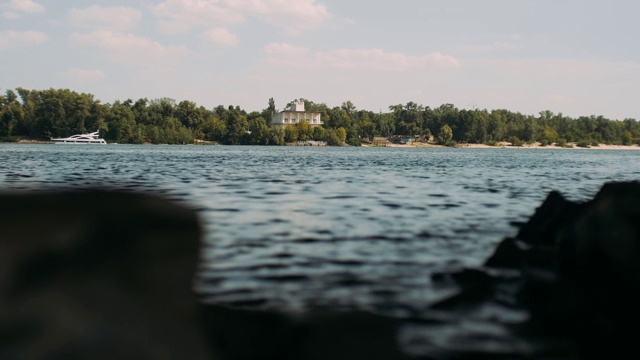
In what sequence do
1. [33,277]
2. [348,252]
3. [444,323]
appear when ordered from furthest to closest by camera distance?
[348,252], [444,323], [33,277]

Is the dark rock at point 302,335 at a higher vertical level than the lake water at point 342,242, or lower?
higher

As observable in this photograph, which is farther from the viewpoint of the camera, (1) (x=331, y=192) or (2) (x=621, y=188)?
(1) (x=331, y=192)

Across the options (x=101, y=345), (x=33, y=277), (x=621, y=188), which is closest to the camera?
(x=101, y=345)

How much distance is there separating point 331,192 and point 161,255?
2109 centimetres

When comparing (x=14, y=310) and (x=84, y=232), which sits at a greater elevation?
(x=84, y=232)

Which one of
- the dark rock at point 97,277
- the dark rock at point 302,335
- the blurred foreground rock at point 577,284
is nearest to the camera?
the dark rock at point 97,277

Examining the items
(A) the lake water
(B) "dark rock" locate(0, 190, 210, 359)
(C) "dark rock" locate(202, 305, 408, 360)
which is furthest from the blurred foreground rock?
(B) "dark rock" locate(0, 190, 210, 359)

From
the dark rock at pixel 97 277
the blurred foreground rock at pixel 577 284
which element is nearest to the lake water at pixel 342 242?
the blurred foreground rock at pixel 577 284

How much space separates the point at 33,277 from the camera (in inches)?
245

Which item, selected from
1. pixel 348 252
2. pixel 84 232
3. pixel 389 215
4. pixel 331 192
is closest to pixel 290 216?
pixel 389 215

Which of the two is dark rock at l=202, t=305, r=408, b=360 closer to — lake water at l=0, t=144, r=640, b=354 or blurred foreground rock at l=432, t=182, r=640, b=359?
lake water at l=0, t=144, r=640, b=354

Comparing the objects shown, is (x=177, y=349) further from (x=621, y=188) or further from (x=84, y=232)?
(x=621, y=188)

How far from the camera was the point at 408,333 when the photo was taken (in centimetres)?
756

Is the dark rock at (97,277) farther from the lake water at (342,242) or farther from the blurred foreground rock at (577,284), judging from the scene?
the blurred foreground rock at (577,284)
